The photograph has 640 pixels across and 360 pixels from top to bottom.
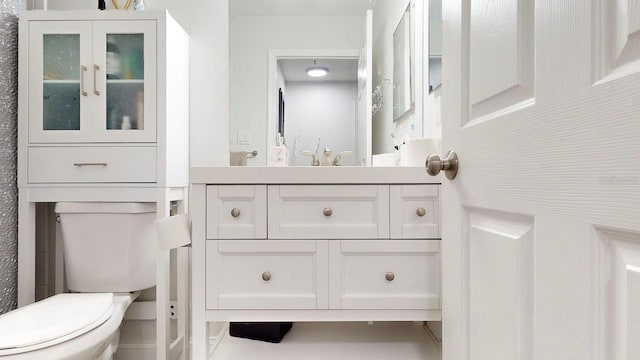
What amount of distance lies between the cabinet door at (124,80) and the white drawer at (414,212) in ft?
3.43

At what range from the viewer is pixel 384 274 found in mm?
1122

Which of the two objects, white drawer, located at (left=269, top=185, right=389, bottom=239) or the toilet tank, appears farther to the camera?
the toilet tank

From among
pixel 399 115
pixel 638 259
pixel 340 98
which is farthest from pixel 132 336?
pixel 638 259

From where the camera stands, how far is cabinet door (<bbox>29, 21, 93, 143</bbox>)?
1.62 meters

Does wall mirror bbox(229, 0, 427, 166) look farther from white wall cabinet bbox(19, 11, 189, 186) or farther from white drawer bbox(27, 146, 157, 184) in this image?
white drawer bbox(27, 146, 157, 184)

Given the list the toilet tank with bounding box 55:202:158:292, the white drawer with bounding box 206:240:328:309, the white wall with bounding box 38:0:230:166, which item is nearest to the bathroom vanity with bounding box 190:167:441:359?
the white drawer with bounding box 206:240:328:309

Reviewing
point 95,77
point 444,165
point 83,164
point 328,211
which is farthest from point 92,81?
point 444,165

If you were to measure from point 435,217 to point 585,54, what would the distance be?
765 millimetres

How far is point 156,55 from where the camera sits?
1603mm

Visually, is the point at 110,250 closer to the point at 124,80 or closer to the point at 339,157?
the point at 124,80

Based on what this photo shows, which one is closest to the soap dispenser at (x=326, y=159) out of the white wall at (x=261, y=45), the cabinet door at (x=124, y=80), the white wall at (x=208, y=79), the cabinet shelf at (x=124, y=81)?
the white wall at (x=261, y=45)

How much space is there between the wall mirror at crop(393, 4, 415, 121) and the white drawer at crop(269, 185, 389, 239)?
2.06 ft

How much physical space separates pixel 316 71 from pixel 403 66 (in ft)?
1.23

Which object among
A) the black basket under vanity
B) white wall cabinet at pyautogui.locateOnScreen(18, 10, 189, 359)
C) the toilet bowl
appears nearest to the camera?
the toilet bowl
